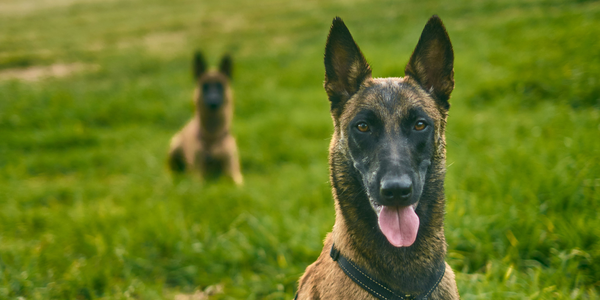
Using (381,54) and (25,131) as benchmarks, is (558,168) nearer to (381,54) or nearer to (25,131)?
(381,54)

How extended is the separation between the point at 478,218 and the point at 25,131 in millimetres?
9126

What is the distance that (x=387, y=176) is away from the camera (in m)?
1.76

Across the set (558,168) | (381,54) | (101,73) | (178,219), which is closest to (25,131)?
(101,73)

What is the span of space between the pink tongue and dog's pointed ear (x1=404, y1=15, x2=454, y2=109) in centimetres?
71

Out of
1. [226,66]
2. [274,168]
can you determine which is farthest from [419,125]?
[226,66]

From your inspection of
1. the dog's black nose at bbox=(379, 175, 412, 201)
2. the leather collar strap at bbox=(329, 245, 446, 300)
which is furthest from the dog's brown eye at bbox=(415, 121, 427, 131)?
the leather collar strap at bbox=(329, 245, 446, 300)

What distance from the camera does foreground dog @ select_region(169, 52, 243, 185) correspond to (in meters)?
6.61

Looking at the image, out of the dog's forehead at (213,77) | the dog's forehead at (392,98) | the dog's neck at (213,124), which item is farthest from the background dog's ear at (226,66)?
the dog's forehead at (392,98)

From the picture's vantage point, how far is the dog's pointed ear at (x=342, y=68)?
213cm

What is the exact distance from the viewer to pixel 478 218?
332 cm

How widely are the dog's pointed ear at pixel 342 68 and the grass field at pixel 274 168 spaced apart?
749 millimetres

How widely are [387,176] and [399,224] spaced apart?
249 mm

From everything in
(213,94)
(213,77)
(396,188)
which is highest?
(213,77)

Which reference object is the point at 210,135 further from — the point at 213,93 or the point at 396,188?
the point at 396,188
